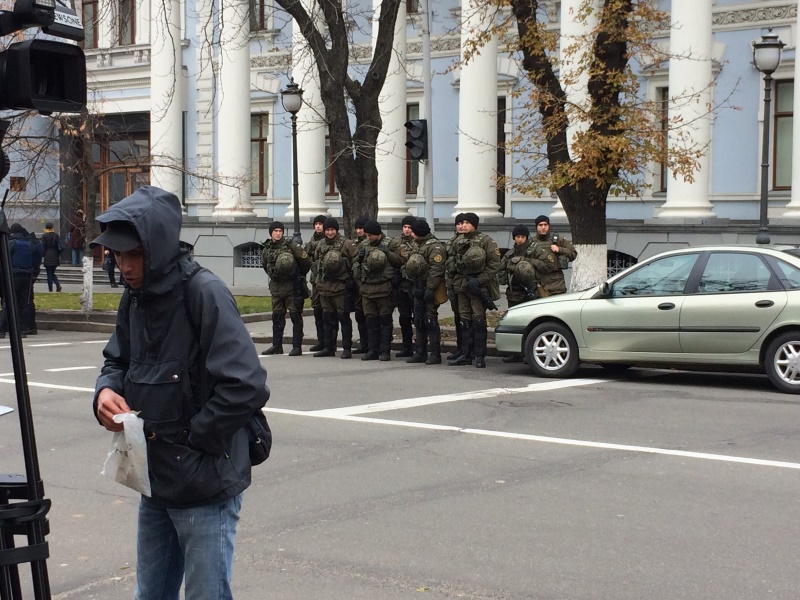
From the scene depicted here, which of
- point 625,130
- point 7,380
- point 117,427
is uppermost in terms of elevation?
point 625,130

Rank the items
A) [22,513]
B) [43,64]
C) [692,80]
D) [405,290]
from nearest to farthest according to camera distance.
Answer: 1. [22,513]
2. [43,64]
3. [405,290]
4. [692,80]

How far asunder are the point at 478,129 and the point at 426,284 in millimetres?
13792

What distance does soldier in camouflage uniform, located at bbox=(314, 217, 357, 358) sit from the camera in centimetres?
1603

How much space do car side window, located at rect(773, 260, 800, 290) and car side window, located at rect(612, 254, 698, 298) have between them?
94 cm

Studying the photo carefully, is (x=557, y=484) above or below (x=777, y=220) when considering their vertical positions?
below

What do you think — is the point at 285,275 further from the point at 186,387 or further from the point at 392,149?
the point at 392,149

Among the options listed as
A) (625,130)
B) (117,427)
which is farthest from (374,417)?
(625,130)

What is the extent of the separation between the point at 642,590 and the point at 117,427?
2.87 metres

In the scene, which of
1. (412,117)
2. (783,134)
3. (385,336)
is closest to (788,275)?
(385,336)

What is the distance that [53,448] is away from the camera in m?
9.29

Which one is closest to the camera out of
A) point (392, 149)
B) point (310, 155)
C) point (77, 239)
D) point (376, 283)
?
point (376, 283)

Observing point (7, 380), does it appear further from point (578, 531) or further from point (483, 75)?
point (483, 75)

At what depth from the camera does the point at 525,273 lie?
15383mm

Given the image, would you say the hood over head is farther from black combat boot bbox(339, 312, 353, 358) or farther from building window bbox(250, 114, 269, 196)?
building window bbox(250, 114, 269, 196)
